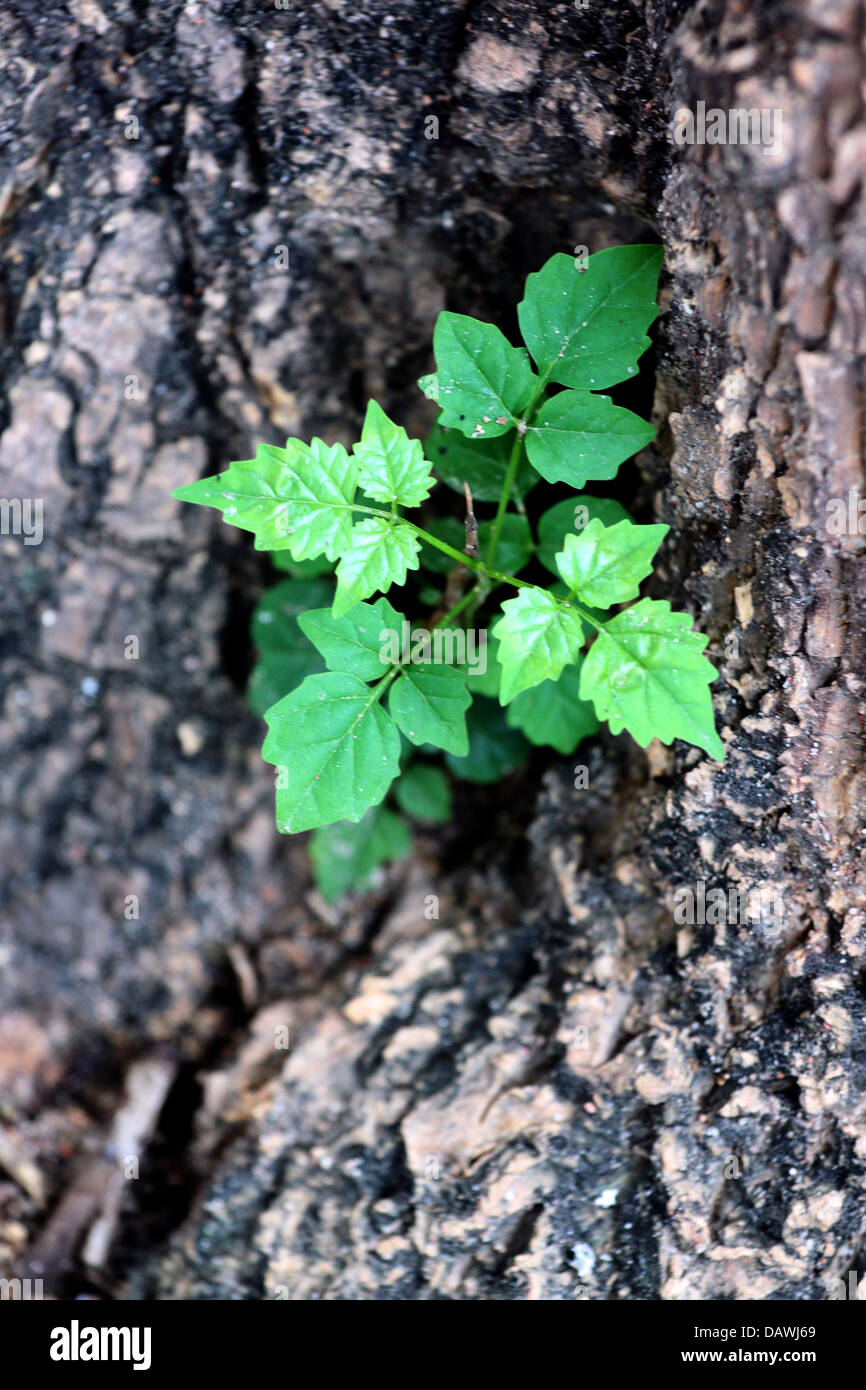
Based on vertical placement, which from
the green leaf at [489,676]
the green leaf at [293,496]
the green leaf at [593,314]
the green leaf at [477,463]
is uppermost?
the green leaf at [593,314]

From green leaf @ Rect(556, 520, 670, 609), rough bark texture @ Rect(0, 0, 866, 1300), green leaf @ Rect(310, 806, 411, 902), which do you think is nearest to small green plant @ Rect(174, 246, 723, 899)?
green leaf @ Rect(556, 520, 670, 609)

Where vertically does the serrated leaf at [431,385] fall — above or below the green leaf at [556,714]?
above

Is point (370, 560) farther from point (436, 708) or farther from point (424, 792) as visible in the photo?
→ point (424, 792)

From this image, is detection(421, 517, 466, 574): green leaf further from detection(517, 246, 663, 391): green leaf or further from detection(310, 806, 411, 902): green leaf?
detection(310, 806, 411, 902): green leaf

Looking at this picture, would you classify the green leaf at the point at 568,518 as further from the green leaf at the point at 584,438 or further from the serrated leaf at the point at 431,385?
the serrated leaf at the point at 431,385

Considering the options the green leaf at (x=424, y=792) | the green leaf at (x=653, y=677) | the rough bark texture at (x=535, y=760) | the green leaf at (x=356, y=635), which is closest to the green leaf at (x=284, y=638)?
the rough bark texture at (x=535, y=760)

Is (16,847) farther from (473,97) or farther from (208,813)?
(473,97)
